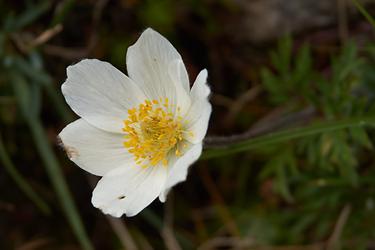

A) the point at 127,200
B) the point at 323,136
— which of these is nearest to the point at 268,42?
the point at 323,136

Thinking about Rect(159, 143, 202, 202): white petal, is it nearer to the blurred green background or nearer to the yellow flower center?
the yellow flower center

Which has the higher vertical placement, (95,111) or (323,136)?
(95,111)

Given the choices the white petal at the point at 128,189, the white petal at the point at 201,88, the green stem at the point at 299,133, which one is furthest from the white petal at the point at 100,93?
the green stem at the point at 299,133

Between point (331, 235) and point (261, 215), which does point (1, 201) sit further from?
point (331, 235)

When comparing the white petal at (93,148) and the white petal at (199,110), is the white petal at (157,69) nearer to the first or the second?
the white petal at (199,110)

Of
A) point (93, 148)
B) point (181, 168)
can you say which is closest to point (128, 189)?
point (93, 148)

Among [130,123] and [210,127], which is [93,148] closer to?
[130,123]
